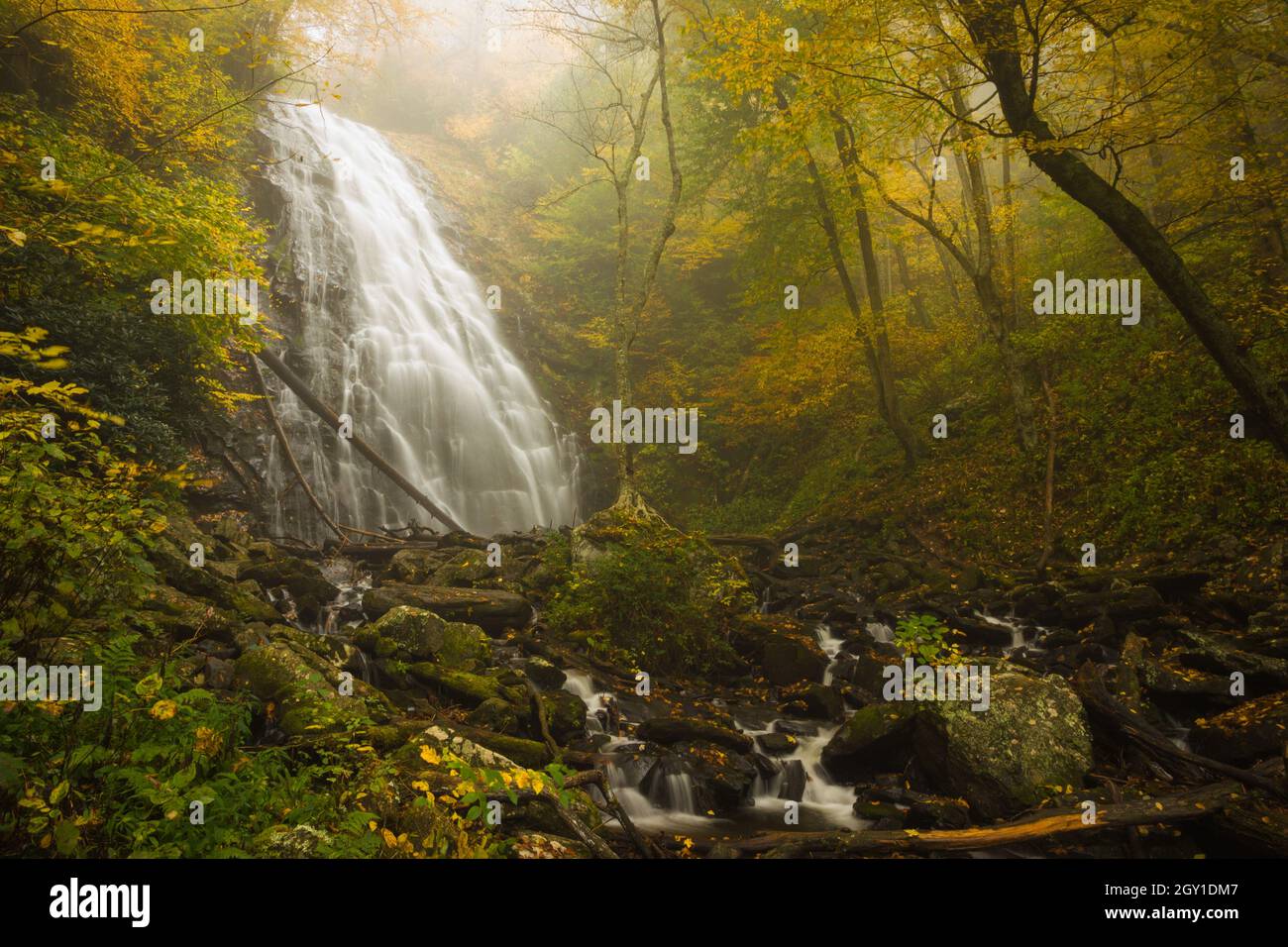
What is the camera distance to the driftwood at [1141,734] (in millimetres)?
4660

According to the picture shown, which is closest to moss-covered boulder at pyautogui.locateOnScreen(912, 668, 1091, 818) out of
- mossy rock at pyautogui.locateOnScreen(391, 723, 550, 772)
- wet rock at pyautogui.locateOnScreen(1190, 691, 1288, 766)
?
wet rock at pyautogui.locateOnScreen(1190, 691, 1288, 766)

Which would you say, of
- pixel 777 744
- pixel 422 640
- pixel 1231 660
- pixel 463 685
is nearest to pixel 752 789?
pixel 777 744

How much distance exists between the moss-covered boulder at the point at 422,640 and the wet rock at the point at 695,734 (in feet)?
7.30

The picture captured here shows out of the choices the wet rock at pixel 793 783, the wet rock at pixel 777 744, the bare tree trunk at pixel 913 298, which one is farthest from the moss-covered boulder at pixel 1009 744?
the bare tree trunk at pixel 913 298

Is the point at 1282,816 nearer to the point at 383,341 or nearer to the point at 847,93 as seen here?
the point at 847,93

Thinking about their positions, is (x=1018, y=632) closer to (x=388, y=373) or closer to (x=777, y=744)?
(x=777, y=744)

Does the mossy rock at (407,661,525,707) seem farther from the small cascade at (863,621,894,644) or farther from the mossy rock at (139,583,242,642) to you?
the small cascade at (863,621,894,644)

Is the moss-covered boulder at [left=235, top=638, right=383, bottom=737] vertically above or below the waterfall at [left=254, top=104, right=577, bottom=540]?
below

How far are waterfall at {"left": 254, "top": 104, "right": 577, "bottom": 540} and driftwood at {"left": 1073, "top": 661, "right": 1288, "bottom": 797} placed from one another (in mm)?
13658

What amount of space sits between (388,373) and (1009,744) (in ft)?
56.6

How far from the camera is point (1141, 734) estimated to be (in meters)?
5.39

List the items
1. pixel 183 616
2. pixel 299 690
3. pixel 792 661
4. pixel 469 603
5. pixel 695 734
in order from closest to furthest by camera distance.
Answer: pixel 299 690 < pixel 183 616 < pixel 695 734 < pixel 792 661 < pixel 469 603

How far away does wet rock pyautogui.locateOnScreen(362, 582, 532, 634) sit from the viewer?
8977 mm
